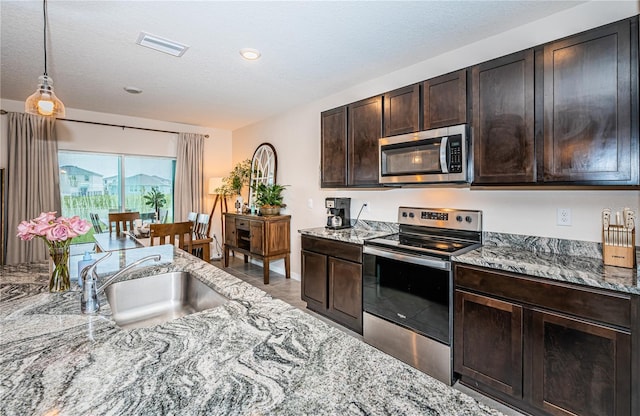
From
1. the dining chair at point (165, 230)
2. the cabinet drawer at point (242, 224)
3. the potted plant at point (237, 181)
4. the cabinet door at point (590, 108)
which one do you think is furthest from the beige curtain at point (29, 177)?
the cabinet door at point (590, 108)

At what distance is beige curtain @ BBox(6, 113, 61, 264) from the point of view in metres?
3.98

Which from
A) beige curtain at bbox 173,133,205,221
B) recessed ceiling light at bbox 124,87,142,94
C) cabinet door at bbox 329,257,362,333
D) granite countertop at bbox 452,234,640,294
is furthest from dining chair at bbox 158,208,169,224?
granite countertop at bbox 452,234,640,294

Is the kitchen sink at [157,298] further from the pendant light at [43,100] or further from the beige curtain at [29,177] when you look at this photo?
the beige curtain at [29,177]

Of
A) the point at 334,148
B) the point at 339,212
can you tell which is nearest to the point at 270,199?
the point at 339,212

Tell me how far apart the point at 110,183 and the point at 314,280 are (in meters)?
3.91

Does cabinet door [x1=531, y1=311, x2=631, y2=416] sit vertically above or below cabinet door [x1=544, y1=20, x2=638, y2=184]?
below

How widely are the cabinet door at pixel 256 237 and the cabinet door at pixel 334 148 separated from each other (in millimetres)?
1384

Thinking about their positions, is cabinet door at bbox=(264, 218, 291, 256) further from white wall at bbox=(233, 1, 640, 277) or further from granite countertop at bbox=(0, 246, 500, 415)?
granite countertop at bbox=(0, 246, 500, 415)

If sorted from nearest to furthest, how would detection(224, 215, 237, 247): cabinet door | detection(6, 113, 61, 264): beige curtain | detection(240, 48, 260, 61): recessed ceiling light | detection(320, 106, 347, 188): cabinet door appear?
1. detection(240, 48, 260, 61): recessed ceiling light
2. detection(320, 106, 347, 188): cabinet door
3. detection(6, 113, 61, 264): beige curtain
4. detection(224, 215, 237, 247): cabinet door

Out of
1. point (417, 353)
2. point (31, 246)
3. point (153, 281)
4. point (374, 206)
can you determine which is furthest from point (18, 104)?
point (417, 353)

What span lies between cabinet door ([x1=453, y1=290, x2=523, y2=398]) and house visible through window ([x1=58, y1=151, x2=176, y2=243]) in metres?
4.79

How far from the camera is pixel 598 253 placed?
6.43 feet

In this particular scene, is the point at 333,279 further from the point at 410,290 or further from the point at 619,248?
the point at 619,248

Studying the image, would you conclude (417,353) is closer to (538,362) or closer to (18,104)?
(538,362)
